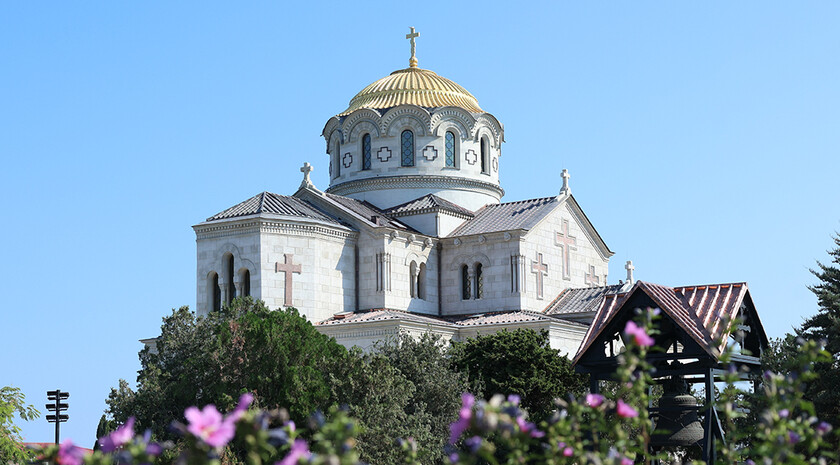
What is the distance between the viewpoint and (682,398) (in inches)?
580

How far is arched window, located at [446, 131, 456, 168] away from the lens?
155 feet

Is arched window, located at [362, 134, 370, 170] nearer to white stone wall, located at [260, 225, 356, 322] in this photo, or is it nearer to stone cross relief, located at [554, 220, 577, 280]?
white stone wall, located at [260, 225, 356, 322]

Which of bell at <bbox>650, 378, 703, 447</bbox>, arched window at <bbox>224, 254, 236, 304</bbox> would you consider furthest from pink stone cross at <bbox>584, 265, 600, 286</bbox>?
bell at <bbox>650, 378, 703, 447</bbox>

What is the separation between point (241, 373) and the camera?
1115 inches

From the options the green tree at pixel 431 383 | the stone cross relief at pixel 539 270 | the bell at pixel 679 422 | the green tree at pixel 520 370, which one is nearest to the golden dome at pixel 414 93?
the stone cross relief at pixel 539 270

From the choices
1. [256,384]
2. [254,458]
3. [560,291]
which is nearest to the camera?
[254,458]

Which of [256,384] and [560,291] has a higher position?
[560,291]

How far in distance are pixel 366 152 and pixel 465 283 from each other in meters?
7.28

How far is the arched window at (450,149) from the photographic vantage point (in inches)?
1864

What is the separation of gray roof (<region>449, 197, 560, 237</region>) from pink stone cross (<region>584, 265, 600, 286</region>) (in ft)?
12.5

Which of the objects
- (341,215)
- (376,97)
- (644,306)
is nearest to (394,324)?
(341,215)

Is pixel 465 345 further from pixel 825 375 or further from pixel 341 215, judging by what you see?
pixel 825 375

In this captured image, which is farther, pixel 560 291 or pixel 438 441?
pixel 560 291

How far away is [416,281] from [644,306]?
29.1 metres
